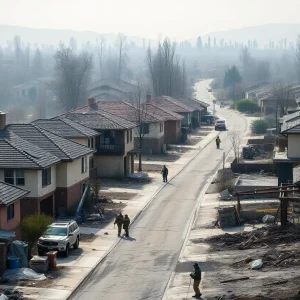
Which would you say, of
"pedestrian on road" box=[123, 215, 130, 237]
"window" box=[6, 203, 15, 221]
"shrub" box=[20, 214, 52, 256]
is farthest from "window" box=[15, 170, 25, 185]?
"shrub" box=[20, 214, 52, 256]

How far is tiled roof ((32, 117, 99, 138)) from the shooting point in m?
53.8

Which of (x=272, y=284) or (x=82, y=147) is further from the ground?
(x=82, y=147)

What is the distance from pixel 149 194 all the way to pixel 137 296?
24797 mm

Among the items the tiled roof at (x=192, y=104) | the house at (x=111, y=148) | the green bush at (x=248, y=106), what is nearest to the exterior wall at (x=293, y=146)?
the house at (x=111, y=148)

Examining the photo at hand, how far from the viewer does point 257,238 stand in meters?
36.3

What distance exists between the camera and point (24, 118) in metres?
136

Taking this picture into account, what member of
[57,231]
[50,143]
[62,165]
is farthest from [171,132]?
[57,231]

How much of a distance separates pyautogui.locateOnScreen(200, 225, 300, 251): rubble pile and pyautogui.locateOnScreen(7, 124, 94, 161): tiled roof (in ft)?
33.9

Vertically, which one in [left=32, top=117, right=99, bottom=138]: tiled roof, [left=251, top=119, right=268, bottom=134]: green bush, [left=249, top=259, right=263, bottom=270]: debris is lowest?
[left=249, top=259, right=263, bottom=270]: debris

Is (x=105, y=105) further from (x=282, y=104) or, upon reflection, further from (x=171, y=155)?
(x=282, y=104)

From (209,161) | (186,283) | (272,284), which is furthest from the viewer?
(209,161)

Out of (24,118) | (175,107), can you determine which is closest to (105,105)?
(175,107)

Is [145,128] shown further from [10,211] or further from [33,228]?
[33,228]

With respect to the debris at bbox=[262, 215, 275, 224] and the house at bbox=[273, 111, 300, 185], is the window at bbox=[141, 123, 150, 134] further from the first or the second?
the debris at bbox=[262, 215, 275, 224]
